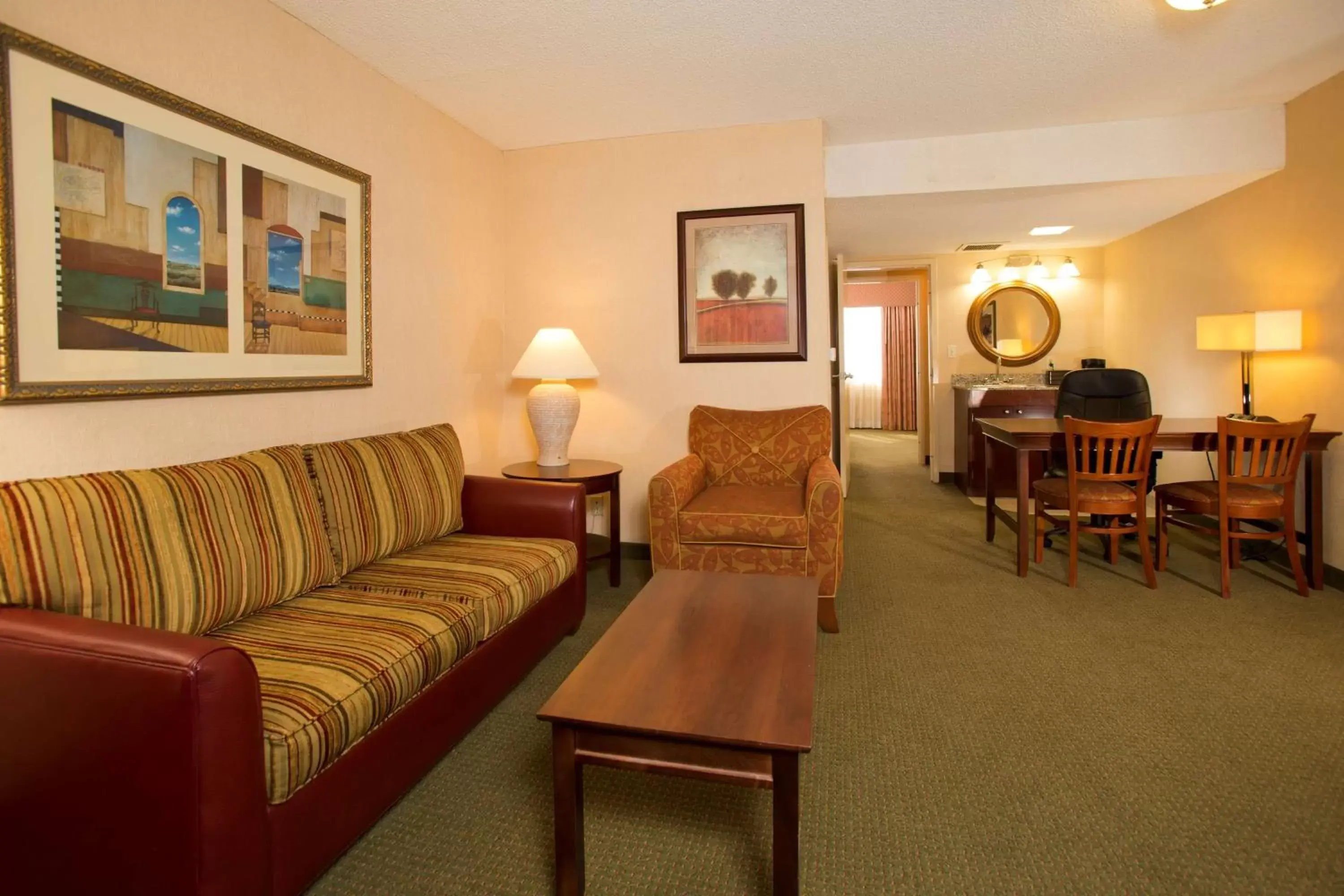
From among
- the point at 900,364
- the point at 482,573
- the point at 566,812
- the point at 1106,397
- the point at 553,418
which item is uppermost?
the point at 900,364

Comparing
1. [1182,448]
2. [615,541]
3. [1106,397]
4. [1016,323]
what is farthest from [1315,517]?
[1016,323]

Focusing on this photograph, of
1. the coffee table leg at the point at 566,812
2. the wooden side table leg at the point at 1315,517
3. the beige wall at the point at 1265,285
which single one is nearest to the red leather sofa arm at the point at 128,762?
the coffee table leg at the point at 566,812

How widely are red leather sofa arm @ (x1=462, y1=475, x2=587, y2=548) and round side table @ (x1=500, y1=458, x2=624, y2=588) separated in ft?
1.02

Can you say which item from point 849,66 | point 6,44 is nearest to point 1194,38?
point 849,66

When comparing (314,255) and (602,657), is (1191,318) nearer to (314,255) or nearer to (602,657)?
(602,657)

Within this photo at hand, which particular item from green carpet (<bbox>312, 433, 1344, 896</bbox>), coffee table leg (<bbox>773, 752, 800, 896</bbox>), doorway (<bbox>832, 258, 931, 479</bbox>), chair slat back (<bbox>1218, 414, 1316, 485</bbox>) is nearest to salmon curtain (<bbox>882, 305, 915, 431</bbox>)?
doorway (<bbox>832, 258, 931, 479</bbox>)

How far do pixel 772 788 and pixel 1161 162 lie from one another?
400 centimetres

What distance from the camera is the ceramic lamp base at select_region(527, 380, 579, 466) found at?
136 inches

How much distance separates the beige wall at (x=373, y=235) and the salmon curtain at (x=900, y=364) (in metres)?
8.11

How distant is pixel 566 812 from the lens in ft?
4.62

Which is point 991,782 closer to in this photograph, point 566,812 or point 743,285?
point 566,812

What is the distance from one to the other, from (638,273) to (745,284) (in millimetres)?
588

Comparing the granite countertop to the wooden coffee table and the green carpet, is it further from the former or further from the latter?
the wooden coffee table

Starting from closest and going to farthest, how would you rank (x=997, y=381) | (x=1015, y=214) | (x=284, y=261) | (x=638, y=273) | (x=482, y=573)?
1. (x=482, y=573)
2. (x=284, y=261)
3. (x=638, y=273)
4. (x=1015, y=214)
5. (x=997, y=381)
